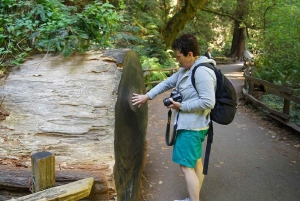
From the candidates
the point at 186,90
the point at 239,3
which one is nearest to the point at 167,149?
the point at 186,90

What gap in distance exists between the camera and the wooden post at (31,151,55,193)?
2064 millimetres

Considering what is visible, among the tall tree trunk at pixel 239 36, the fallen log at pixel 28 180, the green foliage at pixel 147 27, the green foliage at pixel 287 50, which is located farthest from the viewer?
the tall tree trunk at pixel 239 36

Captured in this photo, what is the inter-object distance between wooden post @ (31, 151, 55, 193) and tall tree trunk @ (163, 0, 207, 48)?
17.6 metres

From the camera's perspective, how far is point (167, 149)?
20.4 feet

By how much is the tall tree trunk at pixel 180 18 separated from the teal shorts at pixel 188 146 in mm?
16336

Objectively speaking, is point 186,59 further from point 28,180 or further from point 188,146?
point 28,180

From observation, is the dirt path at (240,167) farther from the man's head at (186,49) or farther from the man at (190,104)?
the man's head at (186,49)

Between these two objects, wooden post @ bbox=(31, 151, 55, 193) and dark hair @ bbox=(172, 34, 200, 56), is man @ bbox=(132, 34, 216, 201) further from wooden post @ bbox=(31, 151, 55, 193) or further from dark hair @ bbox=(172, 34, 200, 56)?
wooden post @ bbox=(31, 151, 55, 193)

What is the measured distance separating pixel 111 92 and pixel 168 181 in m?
2.12

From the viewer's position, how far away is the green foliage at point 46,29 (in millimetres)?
3883

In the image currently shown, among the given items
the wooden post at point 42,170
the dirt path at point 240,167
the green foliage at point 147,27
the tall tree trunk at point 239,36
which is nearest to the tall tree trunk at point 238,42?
the tall tree trunk at point 239,36

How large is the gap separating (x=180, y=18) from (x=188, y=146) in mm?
16628

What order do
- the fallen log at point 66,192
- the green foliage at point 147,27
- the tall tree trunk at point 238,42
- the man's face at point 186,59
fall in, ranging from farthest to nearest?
the tall tree trunk at point 238,42
the green foliage at point 147,27
the man's face at point 186,59
the fallen log at point 66,192

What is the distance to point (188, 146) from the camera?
3301 mm
